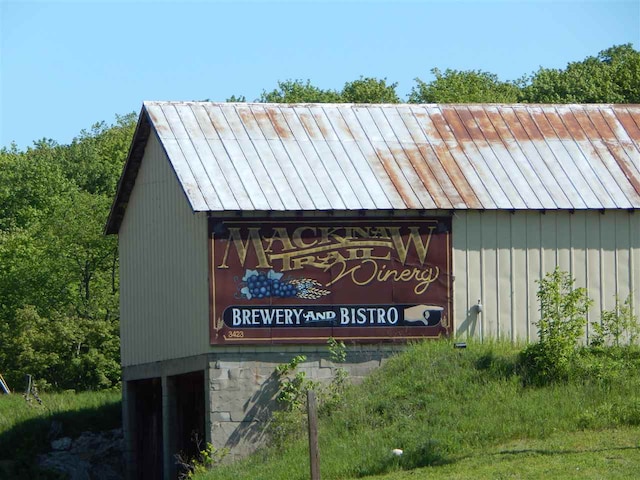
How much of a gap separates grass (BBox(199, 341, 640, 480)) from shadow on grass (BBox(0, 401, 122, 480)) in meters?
9.08

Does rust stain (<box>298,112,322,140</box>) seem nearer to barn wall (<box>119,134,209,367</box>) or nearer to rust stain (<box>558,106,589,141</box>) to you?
barn wall (<box>119,134,209,367</box>)

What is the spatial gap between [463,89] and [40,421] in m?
35.4

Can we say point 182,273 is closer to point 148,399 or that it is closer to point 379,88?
point 148,399

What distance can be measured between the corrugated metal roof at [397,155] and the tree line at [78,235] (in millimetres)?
18301

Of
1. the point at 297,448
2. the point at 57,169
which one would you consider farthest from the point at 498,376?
the point at 57,169

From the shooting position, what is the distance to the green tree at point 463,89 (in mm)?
66188

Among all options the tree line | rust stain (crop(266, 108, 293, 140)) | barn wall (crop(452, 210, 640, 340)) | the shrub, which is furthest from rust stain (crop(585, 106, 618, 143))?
the tree line

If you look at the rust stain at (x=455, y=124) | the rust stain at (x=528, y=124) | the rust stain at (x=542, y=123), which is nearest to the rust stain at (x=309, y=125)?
the rust stain at (x=455, y=124)

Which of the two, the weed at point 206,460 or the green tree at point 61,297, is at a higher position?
the green tree at point 61,297

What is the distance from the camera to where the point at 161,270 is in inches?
1335

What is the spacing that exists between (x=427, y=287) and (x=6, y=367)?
2634cm

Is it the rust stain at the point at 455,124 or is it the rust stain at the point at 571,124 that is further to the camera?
the rust stain at the point at 571,124

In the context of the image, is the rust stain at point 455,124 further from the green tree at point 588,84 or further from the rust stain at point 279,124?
the green tree at point 588,84

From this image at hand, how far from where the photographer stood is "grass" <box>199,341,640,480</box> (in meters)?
25.5
